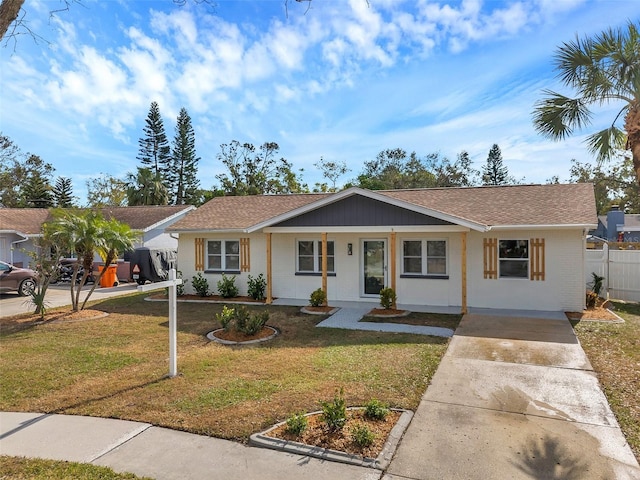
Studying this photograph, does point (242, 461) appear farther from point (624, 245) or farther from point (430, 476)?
point (624, 245)

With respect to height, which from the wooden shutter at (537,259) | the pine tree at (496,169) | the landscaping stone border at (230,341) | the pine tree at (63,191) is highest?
the pine tree at (496,169)

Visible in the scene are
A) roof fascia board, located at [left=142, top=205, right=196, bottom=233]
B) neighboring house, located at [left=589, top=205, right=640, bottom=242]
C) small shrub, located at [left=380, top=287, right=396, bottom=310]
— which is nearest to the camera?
small shrub, located at [left=380, top=287, right=396, bottom=310]

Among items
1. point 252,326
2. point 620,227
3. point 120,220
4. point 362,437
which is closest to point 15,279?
point 120,220

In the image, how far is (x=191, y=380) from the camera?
595cm

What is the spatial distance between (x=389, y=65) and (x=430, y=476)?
987cm

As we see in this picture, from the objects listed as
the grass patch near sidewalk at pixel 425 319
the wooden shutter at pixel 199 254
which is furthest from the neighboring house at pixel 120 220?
the grass patch near sidewalk at pixel 425 319

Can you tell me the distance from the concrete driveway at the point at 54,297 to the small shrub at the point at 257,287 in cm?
578

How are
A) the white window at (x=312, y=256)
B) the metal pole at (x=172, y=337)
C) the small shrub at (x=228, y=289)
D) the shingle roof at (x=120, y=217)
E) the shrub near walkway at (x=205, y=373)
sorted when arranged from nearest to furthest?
the shrub near walkway at (x=205, y=373) → the metal pole at (x=172, y=337) → the white window at (x=312, y=256) → the small shrub at (x=228, y=289) → the shingle roof at (x=120, y=217)

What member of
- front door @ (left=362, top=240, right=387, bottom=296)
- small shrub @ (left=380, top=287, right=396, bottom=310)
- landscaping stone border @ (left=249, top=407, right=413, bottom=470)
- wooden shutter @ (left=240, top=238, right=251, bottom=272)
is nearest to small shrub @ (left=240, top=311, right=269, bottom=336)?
small shrub @ (left=380, top=287, right=396, bottom=310)

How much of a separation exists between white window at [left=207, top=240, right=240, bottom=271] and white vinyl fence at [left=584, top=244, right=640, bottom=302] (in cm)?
1238

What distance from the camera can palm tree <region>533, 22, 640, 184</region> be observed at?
22.4 ft

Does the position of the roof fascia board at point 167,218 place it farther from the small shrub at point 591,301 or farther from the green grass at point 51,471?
the small shrub at point 591,301

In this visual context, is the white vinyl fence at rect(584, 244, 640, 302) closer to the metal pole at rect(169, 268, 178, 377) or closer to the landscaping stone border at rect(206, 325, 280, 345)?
the landscaping stone border at rect(206, 325, 280, 345)

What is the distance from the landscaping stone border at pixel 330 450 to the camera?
12.4 ft
